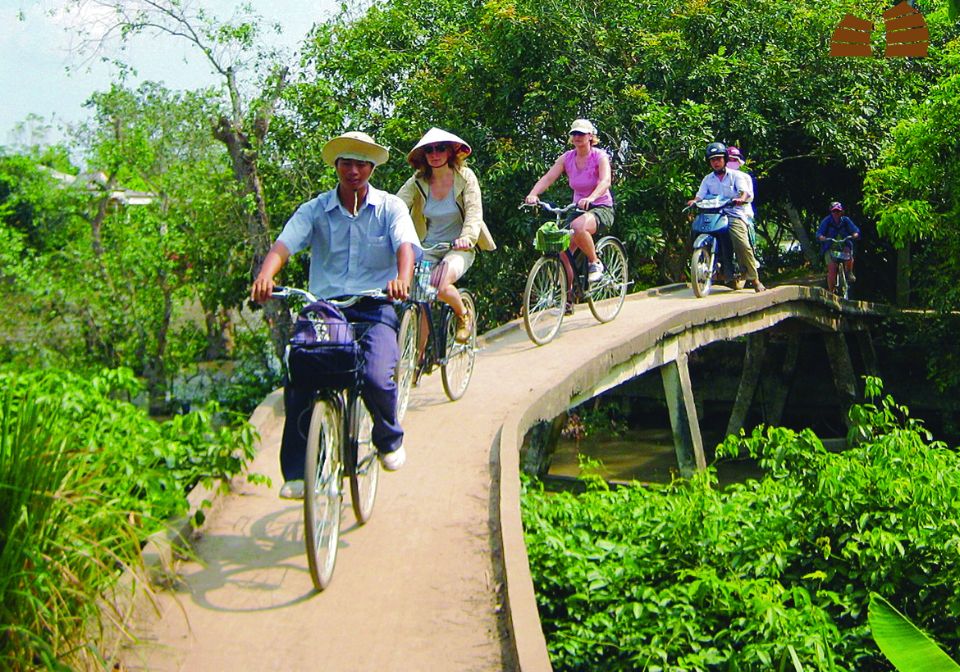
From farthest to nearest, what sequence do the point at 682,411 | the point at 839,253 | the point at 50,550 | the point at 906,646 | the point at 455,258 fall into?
the point at 839,253
the point at 682,411
the point at 455,258
the point at 906,646
the point at 50,550

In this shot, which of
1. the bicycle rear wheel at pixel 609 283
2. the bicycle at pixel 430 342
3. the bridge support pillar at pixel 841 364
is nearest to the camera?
the bicycle at pixel 430 342

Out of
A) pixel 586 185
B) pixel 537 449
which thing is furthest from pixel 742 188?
pixel 537 449

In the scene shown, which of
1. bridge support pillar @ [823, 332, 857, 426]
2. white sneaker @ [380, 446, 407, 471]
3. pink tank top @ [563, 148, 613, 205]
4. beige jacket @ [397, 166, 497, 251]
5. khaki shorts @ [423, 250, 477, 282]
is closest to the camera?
white sneaker @ [380, 446, 407, 471]

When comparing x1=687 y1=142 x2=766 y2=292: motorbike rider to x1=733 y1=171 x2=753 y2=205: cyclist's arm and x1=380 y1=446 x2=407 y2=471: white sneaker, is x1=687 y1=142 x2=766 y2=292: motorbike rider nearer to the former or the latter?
x1=733 y1=171 x2=753 y2=205: cyclist's arm

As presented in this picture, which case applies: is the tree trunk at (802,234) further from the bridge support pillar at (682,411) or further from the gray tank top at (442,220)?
the gray tank top at (442,220)

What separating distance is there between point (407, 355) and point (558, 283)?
3491 mm

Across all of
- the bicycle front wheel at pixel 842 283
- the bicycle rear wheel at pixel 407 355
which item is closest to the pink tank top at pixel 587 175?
the bicycle rear wheel at pixel 407 355

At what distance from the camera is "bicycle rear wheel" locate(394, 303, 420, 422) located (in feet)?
21.2

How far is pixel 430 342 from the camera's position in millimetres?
7242

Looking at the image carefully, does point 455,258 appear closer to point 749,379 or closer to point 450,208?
point 450,208

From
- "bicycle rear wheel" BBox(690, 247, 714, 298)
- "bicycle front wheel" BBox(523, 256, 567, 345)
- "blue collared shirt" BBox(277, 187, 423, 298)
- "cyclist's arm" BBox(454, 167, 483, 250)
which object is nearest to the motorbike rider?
"bicycle rear wheel" BBox(690, 247, 714, 298)

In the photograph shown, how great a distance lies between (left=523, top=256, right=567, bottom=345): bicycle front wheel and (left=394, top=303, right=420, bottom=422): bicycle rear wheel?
2645 millimetres

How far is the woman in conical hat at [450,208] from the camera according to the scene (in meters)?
7.40

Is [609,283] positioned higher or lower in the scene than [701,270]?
lower
